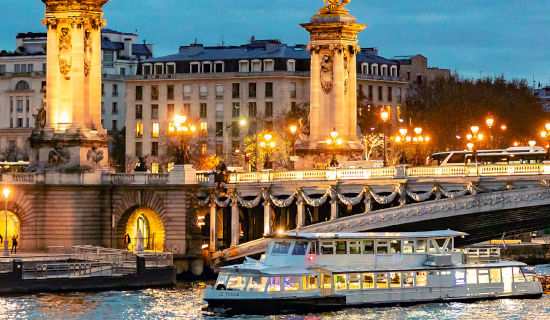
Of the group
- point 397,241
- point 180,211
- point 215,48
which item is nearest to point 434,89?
point 215,48

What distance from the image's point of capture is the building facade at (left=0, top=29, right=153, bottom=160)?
17225cm

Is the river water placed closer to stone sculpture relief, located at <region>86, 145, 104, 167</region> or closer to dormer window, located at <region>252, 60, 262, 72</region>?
stone sculpture relief, located at <region>86, 145, 104, 167</region>

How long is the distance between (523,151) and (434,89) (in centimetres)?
6840

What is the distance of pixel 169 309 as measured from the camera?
81.4 metres

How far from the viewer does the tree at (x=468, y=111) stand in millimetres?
153125

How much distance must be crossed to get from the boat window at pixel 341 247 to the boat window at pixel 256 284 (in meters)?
4.12

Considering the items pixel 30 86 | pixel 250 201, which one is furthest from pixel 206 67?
pixel 250 201

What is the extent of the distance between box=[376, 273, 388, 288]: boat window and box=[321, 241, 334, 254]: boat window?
2.32 metres

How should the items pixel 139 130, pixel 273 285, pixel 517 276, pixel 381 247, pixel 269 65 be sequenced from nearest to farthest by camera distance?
pixel 273 285
pixel 381 247
pixel 517 276
pixel 269 65
pixel 139 130

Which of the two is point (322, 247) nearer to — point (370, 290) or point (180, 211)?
point (370, 290)

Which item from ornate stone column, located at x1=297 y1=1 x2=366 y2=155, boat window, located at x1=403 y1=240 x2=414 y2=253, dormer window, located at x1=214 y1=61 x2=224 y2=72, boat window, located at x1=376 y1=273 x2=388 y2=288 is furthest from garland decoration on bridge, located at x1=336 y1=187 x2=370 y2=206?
dormer window, located at x1=214 y1=61 x2=224 y2=72

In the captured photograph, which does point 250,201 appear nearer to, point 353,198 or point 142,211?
point 353,198

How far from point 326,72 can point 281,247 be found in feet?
101

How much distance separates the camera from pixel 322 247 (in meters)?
81.4
